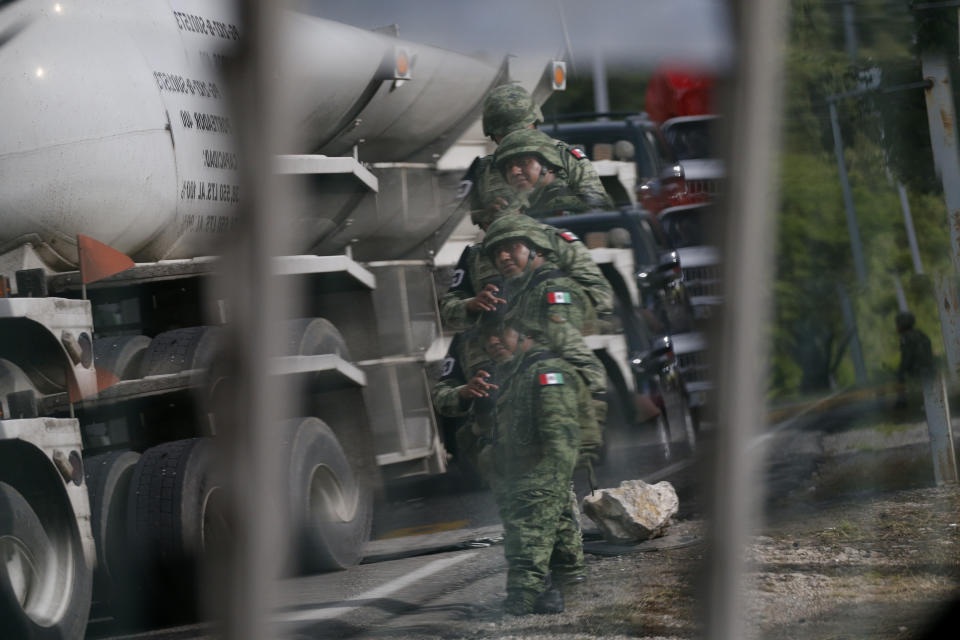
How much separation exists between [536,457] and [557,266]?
33 centimetres

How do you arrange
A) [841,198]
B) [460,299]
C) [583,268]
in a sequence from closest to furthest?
[460,299]
[583,268]
[841,198]

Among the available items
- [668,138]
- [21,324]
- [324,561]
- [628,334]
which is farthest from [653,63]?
[21,324]

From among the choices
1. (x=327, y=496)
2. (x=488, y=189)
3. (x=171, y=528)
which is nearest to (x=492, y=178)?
(x=488, y=189)

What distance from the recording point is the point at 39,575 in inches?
89.9

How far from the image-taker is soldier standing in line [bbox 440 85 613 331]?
1887 millimetres

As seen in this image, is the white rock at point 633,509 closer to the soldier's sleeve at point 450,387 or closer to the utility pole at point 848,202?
the soldier's sleeve at point 450,387

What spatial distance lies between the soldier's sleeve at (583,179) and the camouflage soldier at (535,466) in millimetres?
247

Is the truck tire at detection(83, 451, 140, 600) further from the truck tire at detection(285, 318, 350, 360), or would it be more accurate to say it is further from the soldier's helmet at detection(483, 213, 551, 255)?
the soldier's helmet at detection(483, 213, 551, 255)

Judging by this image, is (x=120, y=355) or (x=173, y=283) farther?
(x=120, y=355)

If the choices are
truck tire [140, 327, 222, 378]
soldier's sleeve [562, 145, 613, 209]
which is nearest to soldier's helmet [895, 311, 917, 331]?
soldier's sleeve [562, 145, 613, 209]

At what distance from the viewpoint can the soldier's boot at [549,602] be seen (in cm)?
189

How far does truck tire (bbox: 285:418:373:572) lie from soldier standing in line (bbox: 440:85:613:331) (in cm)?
29

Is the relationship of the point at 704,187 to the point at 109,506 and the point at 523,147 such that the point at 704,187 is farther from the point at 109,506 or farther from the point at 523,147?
the point at 109,506

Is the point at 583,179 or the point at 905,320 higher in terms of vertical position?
the point at 583,179
